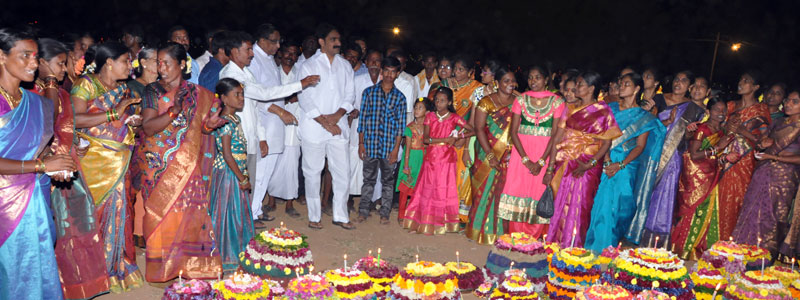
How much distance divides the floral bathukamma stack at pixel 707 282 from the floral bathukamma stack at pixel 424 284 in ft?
6.77

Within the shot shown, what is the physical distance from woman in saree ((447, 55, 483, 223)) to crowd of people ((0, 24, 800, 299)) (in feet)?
0.09

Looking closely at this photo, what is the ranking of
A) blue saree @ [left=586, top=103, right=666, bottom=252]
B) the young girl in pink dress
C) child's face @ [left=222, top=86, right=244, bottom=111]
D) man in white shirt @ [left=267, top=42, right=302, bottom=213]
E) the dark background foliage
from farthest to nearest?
the dark background foliage, man in white shirt @ [left=267, top=42, right=302, bottom=213], the young girl in pink dress, blue saree @ [left=586, top=103, right=666, bottom=252], child's face @ [left=222, top=86, right=244, bottom=111]

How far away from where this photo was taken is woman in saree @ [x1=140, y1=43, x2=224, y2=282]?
5000 mm

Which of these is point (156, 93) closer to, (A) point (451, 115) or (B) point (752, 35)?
(A) point (451, 115)

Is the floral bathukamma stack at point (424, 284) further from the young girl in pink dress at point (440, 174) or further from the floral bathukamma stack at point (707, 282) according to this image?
the young girl in pink dress at point (440, 174)

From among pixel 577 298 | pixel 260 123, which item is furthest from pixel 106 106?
pixel 577 298

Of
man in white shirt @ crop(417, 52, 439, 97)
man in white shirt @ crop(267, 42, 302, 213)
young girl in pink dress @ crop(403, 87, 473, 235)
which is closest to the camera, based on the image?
young girl in pink dress @ crop(403, 87, 473, 235)

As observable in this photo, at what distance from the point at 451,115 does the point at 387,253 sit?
1.81 meters

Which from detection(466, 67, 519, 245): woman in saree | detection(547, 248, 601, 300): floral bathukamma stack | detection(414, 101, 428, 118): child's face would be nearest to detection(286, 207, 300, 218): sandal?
detection(414, 101, 428, 118): child's face

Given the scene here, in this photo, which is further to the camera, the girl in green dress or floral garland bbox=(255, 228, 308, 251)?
the girl in green dress

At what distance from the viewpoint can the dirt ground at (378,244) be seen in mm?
6387

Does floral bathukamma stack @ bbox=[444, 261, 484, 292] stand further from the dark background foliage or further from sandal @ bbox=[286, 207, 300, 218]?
the dark background foliage

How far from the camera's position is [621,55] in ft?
105

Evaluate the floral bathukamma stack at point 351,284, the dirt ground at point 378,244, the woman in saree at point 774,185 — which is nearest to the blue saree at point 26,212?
the floral bathukamma stack at point 351,284
